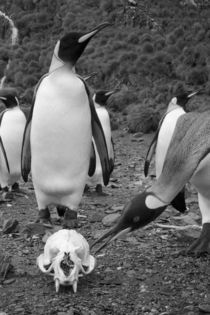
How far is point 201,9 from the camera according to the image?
22281 millimetres

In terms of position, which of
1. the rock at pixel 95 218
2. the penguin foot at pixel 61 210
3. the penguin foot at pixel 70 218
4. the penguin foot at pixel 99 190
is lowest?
the penguin foot at pixel 99 190

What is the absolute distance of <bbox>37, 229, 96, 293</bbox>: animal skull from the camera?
3.46 m

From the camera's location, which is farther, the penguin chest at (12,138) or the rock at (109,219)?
the penguin chest at (12,138)

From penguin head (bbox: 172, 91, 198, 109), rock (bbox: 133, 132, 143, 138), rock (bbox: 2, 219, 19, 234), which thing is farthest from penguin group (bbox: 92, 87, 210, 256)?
rock (bbox: 133, 132, 143, 138)

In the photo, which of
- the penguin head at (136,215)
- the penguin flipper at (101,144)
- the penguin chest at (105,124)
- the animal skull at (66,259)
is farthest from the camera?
the penguin chest at (105,124)

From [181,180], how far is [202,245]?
0.85 m

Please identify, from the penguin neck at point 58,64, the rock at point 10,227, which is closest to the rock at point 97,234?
the rock at point 10,227

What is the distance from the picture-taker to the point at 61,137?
4734 millimetres

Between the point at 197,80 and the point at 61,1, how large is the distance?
36.5ft

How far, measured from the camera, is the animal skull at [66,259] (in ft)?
11.4

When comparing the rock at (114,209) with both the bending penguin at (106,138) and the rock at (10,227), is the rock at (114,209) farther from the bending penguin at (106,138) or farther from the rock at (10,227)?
the rock at (10,227)

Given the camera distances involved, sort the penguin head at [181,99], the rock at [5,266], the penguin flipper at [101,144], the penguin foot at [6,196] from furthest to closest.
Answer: the penguin head at [181,99] < the penguin foot at [6,196] < the penguin flipper at [101,144] < the rock at [5,266]

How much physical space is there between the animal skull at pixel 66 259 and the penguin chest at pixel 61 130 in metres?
1.16

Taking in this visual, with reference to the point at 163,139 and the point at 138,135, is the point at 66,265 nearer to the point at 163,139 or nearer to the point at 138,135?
the point at 163,139
